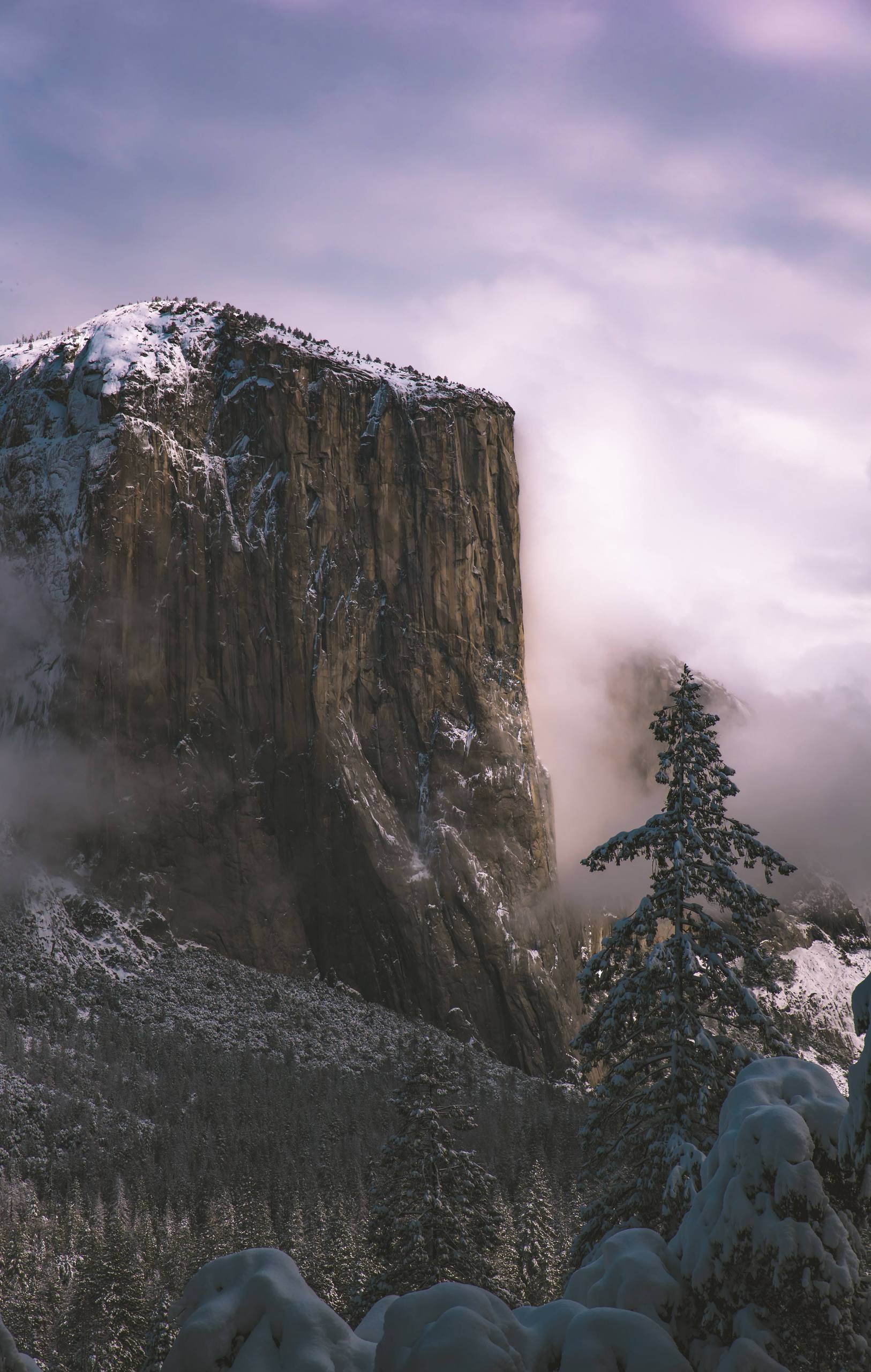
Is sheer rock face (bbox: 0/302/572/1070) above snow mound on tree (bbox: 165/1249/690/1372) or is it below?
above

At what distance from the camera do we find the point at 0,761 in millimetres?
189000

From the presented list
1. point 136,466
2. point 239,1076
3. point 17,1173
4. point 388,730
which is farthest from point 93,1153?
point 136,466

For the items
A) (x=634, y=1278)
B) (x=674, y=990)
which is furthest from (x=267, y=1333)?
(x=674, y=990)

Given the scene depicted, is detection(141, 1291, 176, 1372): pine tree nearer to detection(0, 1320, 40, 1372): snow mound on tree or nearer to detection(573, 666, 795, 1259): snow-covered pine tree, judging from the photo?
detection(573, 666, 795, 1259): snow-covered pine tree

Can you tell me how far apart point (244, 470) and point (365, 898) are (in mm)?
66401

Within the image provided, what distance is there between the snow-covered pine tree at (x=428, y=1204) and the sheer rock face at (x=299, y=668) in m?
145

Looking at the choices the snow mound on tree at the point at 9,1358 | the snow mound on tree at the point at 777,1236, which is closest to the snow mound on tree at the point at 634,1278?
A: the snow mound on tree at the point at 777,1236

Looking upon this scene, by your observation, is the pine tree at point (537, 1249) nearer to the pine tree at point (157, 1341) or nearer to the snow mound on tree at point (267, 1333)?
the pine tree at point (157, 1341)

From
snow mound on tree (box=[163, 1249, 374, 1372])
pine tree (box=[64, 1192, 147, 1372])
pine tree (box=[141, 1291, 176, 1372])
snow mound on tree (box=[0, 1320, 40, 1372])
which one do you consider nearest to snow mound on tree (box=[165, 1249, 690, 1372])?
snow mound on tree (box=[163, 1249, 374, 1372])

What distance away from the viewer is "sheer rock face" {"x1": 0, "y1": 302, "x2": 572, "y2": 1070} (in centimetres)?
17962

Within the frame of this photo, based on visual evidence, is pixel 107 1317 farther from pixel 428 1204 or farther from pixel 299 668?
pixel 299 668

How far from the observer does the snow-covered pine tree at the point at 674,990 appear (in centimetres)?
1800

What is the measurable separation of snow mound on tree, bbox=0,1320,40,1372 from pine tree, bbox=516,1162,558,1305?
41.1 metres

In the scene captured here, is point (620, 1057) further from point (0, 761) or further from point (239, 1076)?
point (0, 761)
